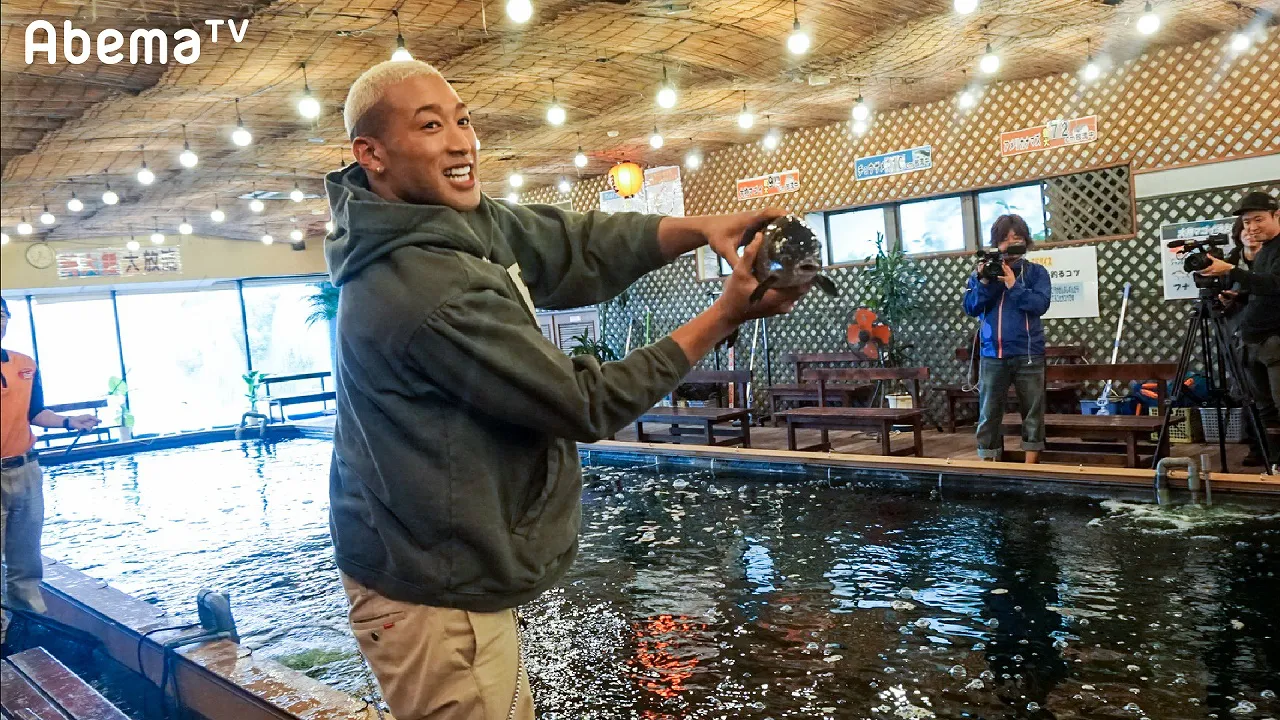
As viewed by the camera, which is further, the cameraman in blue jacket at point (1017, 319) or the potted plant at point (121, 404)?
the potted plant at point (121, 404)

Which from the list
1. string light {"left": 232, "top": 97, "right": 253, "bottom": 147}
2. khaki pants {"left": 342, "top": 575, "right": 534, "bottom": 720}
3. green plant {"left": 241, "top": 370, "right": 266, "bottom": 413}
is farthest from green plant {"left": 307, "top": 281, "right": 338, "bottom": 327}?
khaki pants {"left": 342, "top": 575, "right": 534, "bottom": 720}

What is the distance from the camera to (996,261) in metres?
5.78

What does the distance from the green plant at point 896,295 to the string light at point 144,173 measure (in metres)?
7.22

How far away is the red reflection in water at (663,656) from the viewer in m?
3.22

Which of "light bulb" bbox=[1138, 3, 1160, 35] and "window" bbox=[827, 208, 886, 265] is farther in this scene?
"window" bbox=[827, 208, 886, 265]

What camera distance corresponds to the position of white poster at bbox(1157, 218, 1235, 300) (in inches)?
311

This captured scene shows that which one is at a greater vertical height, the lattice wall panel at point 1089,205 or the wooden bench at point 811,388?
the lattice wall panel at point 1089,205

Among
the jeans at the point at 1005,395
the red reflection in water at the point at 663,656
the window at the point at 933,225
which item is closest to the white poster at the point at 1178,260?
the window at the point at 933,225

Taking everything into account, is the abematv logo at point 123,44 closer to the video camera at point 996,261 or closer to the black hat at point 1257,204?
the video camera at point 996,261

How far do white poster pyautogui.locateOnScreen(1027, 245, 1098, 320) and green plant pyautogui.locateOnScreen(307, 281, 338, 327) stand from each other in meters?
11.7

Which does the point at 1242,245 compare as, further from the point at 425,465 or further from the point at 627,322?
the point at 627,322

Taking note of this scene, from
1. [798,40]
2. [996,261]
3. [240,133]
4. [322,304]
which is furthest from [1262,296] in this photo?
[322,304]

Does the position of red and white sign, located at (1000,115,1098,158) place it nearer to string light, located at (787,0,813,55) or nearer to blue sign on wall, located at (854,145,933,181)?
blue sign on wall, located at (854,145,933,181)

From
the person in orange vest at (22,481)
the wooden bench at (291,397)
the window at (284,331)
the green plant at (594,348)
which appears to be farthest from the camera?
the window at (284,331)
